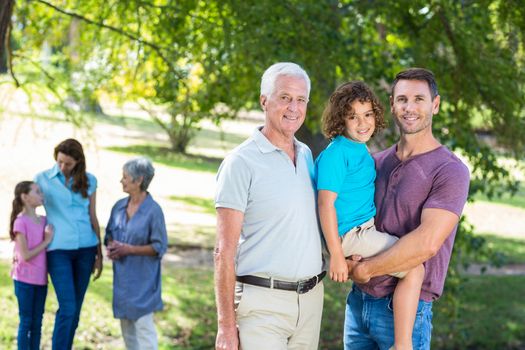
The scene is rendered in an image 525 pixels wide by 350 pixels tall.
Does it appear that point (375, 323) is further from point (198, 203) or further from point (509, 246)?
point (198, 203)

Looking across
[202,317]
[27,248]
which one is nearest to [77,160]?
[27,248]

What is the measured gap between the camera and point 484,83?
8.75 m

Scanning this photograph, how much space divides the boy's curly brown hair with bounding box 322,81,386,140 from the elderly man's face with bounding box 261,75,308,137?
4.9 inches

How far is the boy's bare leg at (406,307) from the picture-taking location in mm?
3697

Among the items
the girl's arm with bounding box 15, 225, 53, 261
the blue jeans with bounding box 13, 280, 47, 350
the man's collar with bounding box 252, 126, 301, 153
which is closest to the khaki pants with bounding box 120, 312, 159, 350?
the blue jeans with bounding box 13, 280, 47, 350

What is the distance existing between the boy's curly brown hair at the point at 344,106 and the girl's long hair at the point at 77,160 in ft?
10.9

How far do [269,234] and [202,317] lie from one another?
700cm

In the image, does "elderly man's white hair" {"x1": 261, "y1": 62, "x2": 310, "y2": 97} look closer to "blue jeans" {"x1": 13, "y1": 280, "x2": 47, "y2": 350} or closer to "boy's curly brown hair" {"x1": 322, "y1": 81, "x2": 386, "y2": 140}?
"boy's curly brown hair" {"x1": 322, "y1": 81, "x2": 386, "y2": 140}

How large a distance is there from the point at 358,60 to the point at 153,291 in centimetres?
297

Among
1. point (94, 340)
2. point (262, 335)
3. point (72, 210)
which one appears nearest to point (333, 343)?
point (94, 340)

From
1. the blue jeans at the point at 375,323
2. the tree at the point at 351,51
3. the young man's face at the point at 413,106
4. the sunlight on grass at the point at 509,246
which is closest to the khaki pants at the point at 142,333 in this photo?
the tree at the point at 351,51

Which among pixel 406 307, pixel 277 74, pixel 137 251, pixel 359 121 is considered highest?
pixel 277 74

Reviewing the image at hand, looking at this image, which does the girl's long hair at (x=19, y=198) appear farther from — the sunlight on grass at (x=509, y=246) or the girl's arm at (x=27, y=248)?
the sunlight on grass at (x=509, y=246)

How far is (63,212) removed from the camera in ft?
22.5
